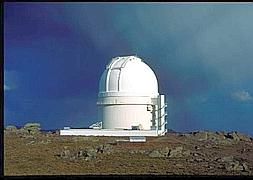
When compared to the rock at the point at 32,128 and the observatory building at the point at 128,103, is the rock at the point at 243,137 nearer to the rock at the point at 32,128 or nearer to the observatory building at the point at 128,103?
the observatory building at the point at 128,103

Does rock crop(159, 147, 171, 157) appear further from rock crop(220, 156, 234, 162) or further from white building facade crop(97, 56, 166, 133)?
rock crop(220, 156, 234, 162)

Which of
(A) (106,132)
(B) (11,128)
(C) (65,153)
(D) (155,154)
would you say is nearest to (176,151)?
(D) (155,154)

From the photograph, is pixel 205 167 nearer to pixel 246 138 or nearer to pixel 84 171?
pixel 246 138

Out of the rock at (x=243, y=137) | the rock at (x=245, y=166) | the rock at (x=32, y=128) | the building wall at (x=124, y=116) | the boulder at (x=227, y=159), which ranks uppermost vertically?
the building wall at (x=124, y=116)

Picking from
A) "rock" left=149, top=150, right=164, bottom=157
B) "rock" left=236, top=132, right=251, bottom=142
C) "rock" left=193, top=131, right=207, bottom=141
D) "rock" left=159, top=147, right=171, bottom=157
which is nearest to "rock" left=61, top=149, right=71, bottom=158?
"rock" left=149, top=150, right=164, bottom=157

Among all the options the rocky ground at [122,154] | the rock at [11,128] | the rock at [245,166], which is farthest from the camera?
the rock at [245,166]

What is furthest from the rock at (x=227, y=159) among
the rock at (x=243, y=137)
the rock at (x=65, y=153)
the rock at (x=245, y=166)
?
the rock at (x=65, y=153)

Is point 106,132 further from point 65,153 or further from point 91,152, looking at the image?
point 65,153
